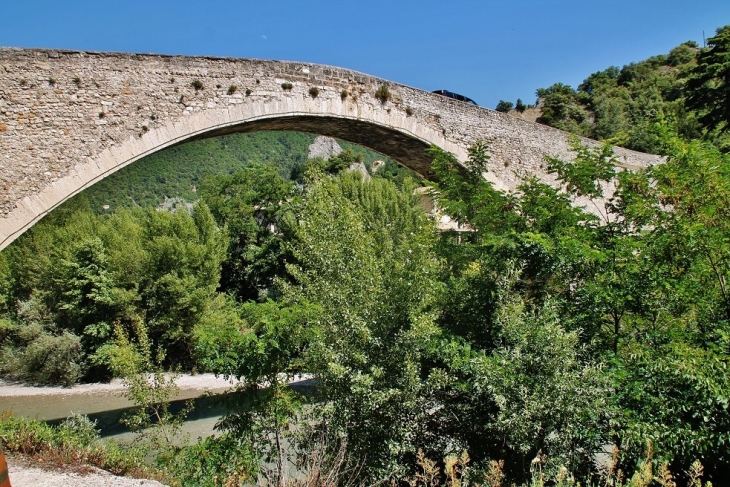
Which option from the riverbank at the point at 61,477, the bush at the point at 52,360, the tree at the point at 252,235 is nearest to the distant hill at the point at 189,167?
the tree at the point at 252,235

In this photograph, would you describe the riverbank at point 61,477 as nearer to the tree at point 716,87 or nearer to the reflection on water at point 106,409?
the reflection on water at point 106,409

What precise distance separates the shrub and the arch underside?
0.48 meters

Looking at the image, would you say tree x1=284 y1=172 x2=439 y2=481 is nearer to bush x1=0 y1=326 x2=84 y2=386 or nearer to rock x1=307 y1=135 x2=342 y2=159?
bush x1=0 y1=326 x2=84 y2=386

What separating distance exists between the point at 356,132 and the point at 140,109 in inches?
154

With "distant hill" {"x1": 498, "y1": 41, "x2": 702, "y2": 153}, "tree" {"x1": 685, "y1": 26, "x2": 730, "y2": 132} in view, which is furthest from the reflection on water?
"distant hill" {"x1": 498, "y1": 41, "x2": 702, "y2": 153}

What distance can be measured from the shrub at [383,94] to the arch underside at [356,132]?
478 millimetres

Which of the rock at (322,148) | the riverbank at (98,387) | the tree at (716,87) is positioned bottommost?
the riverbank at (98,387)

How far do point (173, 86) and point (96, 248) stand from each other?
29.2 feet

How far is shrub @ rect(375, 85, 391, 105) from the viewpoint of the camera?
9460 mm

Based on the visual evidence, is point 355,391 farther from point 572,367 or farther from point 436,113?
point 436,113

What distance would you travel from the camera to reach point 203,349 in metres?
6.23

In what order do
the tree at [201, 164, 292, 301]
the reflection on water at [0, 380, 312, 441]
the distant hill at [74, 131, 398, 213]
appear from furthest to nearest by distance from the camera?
the distant hill at [74, 131, 398, 213]
the tree at [201, 164, 292, 301]
the reflection on water at [0, 380, 312, 441]

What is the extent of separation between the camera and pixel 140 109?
7.32m

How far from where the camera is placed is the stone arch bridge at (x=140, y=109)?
668 centimetres
